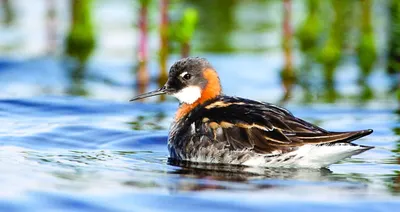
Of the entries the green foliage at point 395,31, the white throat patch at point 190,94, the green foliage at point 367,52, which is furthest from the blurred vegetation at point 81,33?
the white throat patch at point 190,94

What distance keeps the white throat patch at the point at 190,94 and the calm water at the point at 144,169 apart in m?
0.53

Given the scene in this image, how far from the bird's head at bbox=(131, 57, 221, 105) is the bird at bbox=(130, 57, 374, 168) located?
0.23 meters

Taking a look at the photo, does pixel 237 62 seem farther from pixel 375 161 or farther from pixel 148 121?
pixel 375 161

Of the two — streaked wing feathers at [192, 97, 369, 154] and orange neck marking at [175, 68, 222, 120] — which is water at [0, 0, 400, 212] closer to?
streaked wing feathers at [192, 97, 369, 154]

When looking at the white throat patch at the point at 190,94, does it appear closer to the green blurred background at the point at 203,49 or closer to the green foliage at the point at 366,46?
the green blurred background at the point at 203,49

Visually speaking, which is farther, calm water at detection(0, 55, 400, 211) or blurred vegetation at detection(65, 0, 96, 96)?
blurred vegetation at detection(65, 0, 96, 96)

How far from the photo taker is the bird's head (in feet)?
28.7

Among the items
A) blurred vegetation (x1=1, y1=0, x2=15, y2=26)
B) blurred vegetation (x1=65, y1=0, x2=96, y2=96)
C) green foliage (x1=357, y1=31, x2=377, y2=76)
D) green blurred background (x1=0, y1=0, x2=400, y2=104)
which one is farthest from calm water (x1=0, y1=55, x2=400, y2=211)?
blurred vegetation (x1=1, y1=0, x2=15, y2=26)

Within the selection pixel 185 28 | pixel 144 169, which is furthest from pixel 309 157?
pixel 185 28

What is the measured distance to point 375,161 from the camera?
7988 mm

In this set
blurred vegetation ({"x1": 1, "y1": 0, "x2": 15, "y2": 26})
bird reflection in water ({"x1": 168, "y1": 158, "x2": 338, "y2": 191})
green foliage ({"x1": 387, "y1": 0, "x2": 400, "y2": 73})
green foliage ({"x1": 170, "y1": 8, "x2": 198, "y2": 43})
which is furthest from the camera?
blurred vegetation ({"x1": 1, "y1": 0, "x2": 15, "y2": 26})

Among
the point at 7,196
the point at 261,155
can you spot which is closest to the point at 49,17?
the point at 261,155

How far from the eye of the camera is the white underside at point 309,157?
7246mm

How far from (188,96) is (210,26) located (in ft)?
29.3
